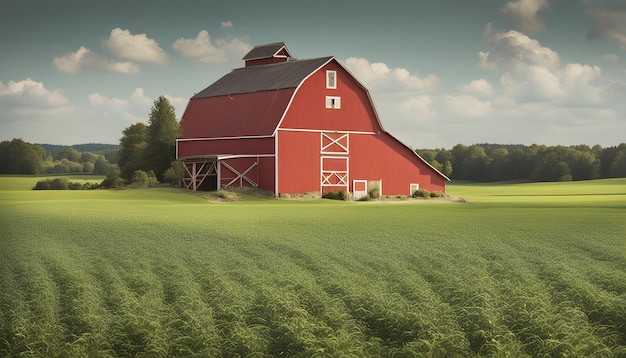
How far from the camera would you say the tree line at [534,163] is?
94.4 metres

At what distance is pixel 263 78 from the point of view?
5016 centimetres

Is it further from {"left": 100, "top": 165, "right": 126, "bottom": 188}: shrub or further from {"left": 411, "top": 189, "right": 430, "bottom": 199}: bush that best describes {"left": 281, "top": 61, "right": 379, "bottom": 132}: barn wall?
{"left": 100, "top": 165, "right": 126, "bottom": 188}: shrub

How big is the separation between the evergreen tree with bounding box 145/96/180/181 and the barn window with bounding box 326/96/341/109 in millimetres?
11248

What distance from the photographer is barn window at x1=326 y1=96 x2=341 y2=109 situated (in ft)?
155

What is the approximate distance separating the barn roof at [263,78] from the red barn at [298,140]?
113mm

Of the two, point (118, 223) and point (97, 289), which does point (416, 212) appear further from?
point (97, 289)

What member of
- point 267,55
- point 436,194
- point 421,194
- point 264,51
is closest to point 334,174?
point 421,194

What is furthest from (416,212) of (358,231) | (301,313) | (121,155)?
(121,155)

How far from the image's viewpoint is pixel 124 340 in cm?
1355

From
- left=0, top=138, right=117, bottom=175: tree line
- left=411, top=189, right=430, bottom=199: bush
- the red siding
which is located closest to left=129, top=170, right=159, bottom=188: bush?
the red siding

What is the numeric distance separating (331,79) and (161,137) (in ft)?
40.8

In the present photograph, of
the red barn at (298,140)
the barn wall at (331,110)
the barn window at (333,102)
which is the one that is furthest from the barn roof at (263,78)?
the barn window at (333,102)

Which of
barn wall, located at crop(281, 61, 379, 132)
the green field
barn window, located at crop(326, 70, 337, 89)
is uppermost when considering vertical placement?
barn window, located at crop(326, 70, 337, 89)

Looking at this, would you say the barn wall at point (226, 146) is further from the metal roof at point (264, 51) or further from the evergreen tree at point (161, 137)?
the metal roof at point (264, 51)
